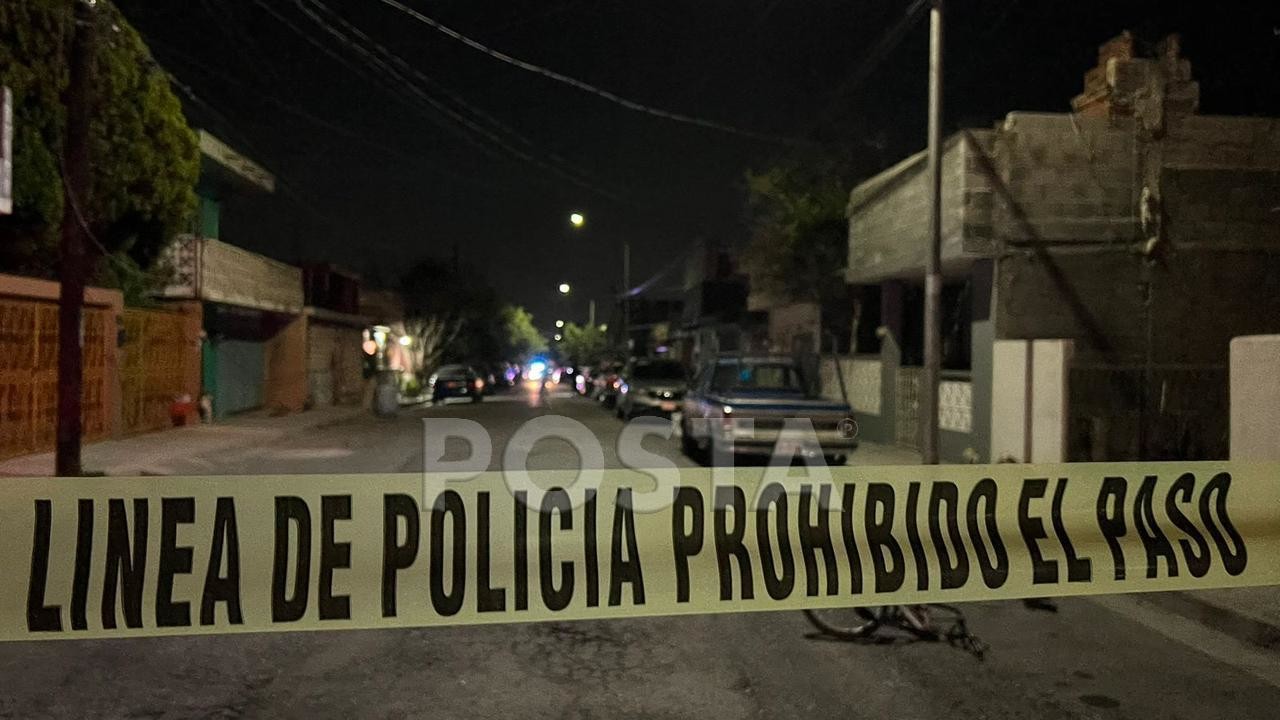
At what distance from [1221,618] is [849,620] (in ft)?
8.36

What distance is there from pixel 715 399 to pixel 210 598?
9.72m

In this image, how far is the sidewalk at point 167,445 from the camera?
1448cm

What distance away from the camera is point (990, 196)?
15070 millimetres

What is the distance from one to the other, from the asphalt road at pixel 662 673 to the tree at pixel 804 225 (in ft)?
58.3

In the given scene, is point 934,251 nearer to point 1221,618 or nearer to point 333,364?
→ point 1221,618

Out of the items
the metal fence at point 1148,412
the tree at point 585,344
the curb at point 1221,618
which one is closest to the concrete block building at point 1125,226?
the metal fence at point 1148,412

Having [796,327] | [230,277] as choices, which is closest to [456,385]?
[796,327]

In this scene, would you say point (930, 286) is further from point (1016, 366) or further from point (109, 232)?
point (109, 232)

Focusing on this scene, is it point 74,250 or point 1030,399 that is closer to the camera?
point 74,250

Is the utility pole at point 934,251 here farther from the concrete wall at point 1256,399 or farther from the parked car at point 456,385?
the parked car at point 456,385

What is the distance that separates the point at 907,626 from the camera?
6238mm

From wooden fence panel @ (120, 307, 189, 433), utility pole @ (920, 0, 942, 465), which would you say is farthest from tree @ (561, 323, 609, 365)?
utility pole @ (920, 0, 942, 465)

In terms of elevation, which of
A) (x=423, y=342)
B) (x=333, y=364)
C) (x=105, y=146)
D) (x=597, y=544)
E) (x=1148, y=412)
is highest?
(x=105, y=146)

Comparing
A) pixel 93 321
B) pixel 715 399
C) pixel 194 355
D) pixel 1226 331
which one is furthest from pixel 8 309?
pixel 1226 331
